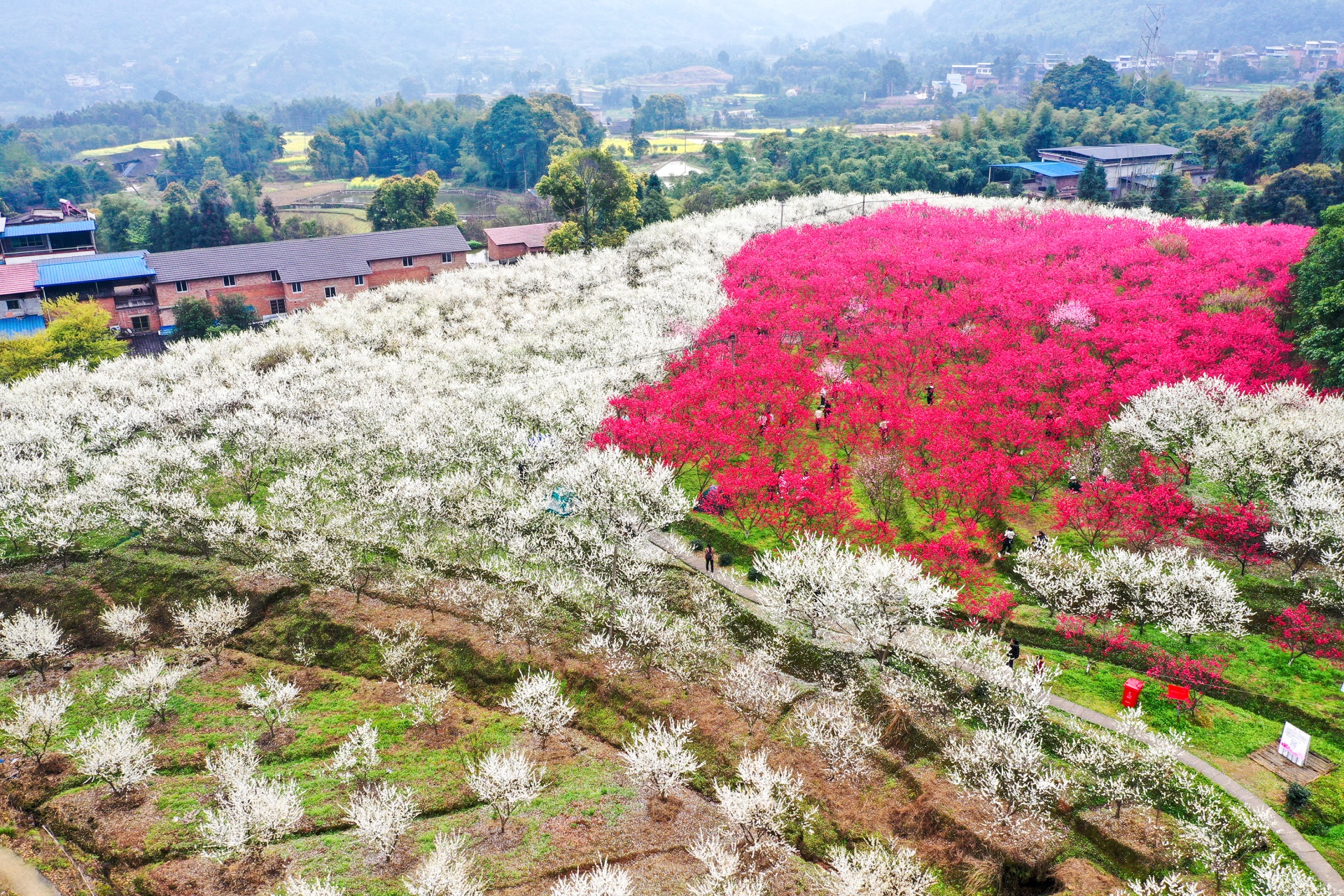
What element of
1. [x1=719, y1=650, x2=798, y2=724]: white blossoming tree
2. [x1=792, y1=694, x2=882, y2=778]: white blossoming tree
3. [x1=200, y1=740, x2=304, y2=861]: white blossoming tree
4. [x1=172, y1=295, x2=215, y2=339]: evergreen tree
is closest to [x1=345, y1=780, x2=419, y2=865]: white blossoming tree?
[x1=200, y1=740, x2=304, y2=861]: white blossoming tree

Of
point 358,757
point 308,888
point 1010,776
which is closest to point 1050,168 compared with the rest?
point 1010,776

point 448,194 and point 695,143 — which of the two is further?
point 695,143

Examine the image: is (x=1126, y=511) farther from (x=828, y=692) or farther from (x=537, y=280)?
(x=537, y=280)

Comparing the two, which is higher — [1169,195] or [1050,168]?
[1050,168]

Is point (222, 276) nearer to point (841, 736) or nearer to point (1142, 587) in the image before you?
point (841, 736)

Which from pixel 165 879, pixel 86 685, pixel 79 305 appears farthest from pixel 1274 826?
pixel 79 305

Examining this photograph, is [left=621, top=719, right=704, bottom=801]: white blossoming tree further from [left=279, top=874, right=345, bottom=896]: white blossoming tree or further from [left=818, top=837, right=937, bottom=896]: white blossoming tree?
[left=279, top=874, right=345, bottom=896]: white blossoming tree
